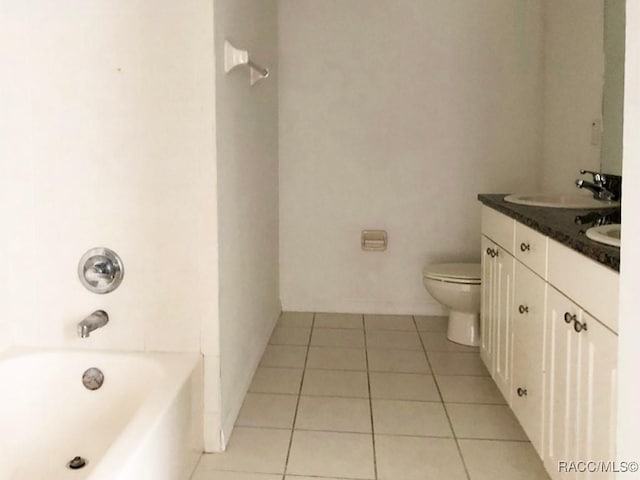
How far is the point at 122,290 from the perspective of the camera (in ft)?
6.84

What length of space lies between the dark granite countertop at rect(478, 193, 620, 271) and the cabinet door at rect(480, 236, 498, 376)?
8.4 inches

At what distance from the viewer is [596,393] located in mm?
1430

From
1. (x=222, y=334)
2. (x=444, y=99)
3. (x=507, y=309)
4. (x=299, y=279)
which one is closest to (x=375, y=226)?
(x=299, y=279)

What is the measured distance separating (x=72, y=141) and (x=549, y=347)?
1.66m

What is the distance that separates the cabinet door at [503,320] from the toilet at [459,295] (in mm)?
554

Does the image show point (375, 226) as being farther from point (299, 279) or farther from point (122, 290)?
point (122, 290)

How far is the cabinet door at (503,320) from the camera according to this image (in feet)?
7.47

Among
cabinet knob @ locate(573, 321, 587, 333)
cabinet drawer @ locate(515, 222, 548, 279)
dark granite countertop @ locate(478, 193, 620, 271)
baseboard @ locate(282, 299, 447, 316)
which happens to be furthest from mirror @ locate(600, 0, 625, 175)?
baseboard @ locate(282, 299, 447, 316)

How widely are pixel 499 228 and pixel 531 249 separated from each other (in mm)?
461

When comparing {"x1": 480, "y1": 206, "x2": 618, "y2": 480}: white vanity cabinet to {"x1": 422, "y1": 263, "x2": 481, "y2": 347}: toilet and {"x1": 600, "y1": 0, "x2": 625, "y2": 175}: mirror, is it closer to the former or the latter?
{"x1": 422, "y1": 263, "x2": 481, "y2": 347}: toilet

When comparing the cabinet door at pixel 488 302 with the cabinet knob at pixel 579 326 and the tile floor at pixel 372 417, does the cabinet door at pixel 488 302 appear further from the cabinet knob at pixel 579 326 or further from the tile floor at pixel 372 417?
the cabinet knob at pixel 579 326

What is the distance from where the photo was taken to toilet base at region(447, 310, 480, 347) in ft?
10.5

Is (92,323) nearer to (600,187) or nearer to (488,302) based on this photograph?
(488,302)

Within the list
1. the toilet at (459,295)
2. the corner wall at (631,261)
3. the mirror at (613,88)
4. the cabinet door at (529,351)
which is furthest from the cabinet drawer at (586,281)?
the toilet at (459,295)
